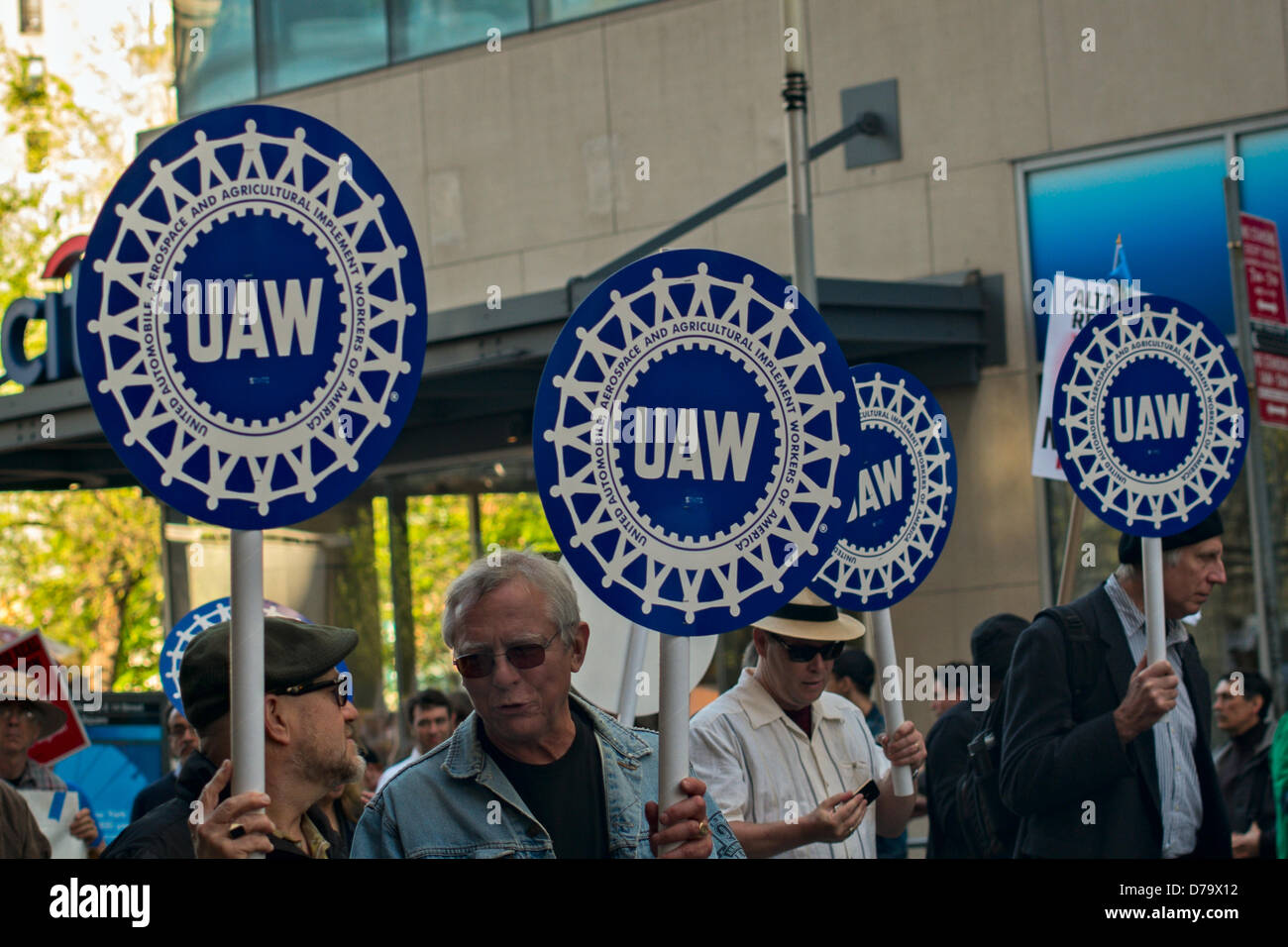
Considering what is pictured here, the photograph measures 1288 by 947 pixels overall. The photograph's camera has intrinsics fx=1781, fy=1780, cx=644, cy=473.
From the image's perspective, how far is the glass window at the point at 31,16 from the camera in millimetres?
37062

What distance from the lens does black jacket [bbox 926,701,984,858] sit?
6602mm

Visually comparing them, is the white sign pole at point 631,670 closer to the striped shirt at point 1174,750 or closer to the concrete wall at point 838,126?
the striped shirt at point 1174,750

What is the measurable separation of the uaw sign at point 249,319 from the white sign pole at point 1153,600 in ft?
9.32

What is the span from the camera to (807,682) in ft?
16.4

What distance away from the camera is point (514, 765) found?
3.29 metres

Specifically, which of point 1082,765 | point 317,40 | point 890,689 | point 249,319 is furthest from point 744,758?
point 317,40

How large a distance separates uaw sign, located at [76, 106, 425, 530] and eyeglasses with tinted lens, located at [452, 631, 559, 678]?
0.54m

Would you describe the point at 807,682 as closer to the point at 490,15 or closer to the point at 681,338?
the point at 681,338

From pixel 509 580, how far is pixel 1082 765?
7.59ft

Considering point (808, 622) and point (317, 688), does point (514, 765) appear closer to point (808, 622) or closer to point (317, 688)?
point (317, 688)

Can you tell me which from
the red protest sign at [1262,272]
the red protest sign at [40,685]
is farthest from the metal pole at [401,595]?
the red protest sign at [1262,272]

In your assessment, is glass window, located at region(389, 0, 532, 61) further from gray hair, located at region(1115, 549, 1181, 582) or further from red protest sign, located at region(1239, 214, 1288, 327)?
gray hair, located at region(1115, 549, 1181, 582)

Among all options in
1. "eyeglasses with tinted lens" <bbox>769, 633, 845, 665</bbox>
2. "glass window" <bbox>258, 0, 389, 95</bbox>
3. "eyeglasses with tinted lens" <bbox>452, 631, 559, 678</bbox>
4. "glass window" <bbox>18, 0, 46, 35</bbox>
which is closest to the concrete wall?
"glass window" <bbox>258, 0, 389, 95</bbox>

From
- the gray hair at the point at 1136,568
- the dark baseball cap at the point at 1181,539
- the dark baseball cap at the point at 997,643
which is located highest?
the dark baseball cap at the point at 1181,539
